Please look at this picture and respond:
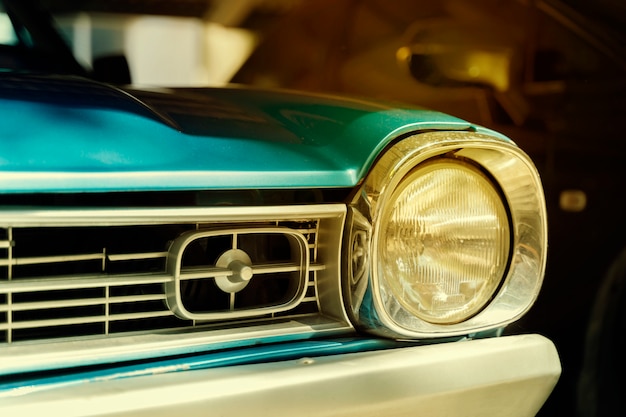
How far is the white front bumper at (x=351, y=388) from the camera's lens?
0.81m

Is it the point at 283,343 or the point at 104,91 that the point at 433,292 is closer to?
the point at 283,343

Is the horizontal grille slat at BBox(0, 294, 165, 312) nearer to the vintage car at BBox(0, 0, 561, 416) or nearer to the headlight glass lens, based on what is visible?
the vintage car at BBox(0, 0, 561, 416)

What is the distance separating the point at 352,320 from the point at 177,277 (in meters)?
0.27

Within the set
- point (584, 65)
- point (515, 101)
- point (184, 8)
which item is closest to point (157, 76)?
point (184, 8)

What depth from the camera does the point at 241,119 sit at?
1073mm

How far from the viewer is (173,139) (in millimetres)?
921

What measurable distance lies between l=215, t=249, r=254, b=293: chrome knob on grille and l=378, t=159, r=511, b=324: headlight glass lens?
190 mm

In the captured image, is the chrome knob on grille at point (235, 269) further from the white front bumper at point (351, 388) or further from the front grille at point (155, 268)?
the white front bumper at point (351, 388)

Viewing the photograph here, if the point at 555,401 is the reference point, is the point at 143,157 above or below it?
above

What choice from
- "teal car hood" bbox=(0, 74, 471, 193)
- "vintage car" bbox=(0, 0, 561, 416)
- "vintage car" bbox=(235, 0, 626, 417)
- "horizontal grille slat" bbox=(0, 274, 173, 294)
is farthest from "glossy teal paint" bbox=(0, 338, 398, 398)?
"vintage car" bbox=(235, 0, 626, 417)

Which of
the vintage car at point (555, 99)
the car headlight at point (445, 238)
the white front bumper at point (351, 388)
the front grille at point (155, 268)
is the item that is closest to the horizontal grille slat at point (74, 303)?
the front grille at point (155, 268)

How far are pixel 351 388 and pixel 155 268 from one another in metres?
0.31

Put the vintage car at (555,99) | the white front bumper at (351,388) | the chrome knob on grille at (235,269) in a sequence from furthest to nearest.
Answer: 1. the vintage car at (555,99)
2. the chrome knob on grille at (235,269)
3. the white front bumper at (351,388)

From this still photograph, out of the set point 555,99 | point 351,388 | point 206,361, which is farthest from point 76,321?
point 555,99
